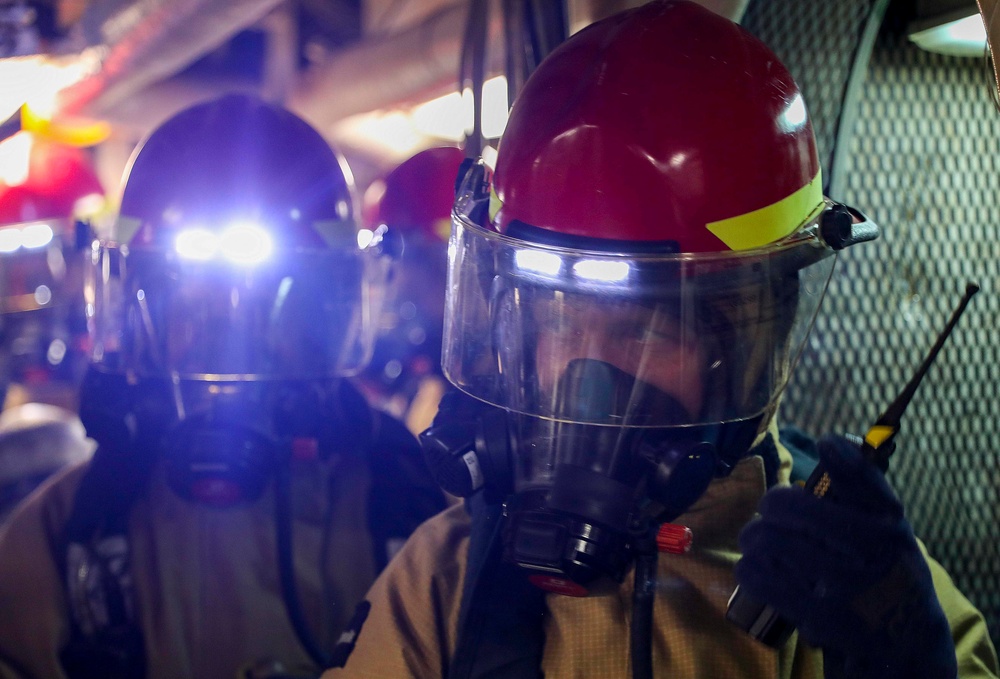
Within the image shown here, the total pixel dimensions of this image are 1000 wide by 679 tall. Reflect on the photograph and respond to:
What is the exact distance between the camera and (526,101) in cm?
125

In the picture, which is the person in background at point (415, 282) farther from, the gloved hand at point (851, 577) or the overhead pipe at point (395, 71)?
the gloved hand at point (851, 577)

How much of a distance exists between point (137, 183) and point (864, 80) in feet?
5.45

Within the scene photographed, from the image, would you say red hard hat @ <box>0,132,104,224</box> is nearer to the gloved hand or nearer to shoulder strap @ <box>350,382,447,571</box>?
shoulder strap @ <box>350,382,447,571</box>

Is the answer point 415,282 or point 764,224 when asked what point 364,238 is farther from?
point 764,224

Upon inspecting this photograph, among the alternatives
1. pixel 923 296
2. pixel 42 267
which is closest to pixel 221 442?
pixel 923 296

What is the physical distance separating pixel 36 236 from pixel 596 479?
4257 millimetres

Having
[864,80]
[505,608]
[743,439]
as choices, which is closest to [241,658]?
[505,608]

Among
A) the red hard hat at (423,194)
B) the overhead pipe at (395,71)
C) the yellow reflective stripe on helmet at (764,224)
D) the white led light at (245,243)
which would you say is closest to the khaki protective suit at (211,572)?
the white led light at (245,243)

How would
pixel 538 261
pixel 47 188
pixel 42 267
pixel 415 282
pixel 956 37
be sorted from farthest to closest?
1. pixel 42 267
2. pixel 47 188
3. pixel 415 282
4. pixel 956 37
5. pixel 538 261

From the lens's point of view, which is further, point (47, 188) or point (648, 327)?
point (47, 188)

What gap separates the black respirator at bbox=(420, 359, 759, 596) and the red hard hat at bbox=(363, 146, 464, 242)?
1.32 meters

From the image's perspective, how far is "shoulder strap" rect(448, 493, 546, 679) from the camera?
1.18 metres

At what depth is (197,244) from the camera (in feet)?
6.63

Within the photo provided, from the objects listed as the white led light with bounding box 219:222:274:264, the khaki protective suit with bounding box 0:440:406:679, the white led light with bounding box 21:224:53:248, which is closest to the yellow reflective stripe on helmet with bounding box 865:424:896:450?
the khaki protective suit with bounding box 0:440:406:679
